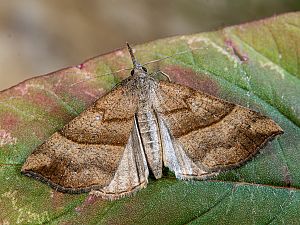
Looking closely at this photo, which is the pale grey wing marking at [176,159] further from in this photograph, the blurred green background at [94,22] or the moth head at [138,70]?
Answer: the blurred green background at [94,22]

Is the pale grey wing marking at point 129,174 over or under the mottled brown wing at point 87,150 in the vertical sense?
under

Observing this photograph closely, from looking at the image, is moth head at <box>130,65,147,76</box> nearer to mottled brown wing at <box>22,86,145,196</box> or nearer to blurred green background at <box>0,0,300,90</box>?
mottled brown wing at <box>22,86,145,196</box>

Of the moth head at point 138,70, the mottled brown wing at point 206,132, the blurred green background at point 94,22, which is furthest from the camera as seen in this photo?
the blurred green background at point 94,22

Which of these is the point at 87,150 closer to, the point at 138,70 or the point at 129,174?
the point at 129,174

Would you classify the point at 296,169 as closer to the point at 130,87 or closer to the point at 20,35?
the point at 130,87

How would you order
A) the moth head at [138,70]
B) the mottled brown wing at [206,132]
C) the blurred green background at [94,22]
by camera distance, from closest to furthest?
1. the mottled brown wing at [206,132]
2. the moth head at [138,70]
3. the blurred green background at [94,22]

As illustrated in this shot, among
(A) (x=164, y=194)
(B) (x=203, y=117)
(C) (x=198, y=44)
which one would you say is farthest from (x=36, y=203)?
(C) (x=198, y=44)

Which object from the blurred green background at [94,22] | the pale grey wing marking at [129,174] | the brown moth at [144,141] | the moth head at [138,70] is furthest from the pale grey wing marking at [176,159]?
the blurred green background at [94,22]

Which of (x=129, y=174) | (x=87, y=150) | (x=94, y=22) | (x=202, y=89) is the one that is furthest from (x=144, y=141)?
(x=94, y=22)
